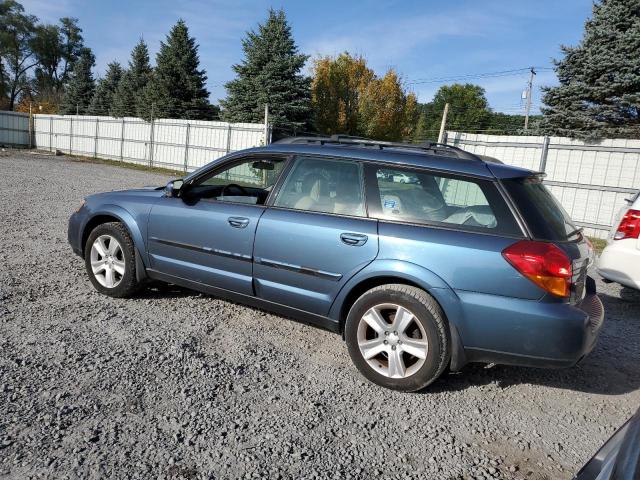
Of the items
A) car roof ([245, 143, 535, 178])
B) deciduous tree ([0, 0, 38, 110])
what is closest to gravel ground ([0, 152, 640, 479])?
car roof ([245, 143, 535, 178])

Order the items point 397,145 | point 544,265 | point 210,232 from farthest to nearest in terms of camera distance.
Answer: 1. point 210,232
2. point 397,145
3. point 544,265

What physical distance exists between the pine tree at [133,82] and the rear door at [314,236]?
Answer: 107 ft

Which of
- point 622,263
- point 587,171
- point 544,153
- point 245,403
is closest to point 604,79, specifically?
point 544,153

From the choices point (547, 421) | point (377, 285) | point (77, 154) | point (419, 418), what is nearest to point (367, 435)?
point (419, 418)

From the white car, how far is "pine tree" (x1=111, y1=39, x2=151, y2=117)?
108 ft

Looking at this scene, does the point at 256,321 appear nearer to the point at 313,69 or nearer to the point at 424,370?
the point at 424,370

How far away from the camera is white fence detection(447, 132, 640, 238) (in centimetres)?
1080

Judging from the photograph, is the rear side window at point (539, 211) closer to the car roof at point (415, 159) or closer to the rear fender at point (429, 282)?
the car roof at point (415, 159)

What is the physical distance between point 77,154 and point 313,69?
16.7 metres

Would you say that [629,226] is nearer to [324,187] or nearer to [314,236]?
[324,187]

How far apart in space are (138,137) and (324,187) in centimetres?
2337

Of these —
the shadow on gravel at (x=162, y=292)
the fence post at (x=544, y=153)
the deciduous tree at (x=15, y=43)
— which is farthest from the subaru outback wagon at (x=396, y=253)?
the deciduous tree at (x=15, y=43)

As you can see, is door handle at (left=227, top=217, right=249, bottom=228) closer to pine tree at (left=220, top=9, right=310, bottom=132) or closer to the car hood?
the car hood

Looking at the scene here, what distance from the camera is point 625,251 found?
17.1 feet
